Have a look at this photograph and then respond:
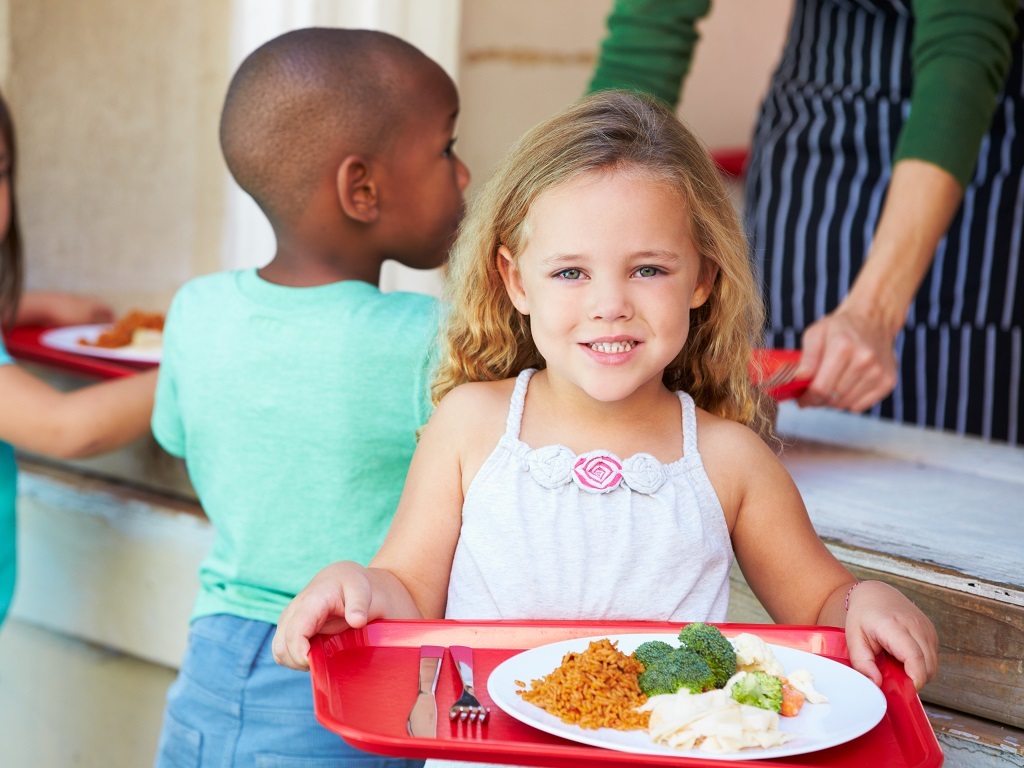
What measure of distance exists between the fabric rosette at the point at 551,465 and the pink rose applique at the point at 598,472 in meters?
0.01

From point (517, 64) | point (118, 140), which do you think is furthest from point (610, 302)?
point (118, 140)

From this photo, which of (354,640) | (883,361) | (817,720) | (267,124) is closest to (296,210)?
(267,124)

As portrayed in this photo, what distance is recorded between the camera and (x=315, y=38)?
5.33ft

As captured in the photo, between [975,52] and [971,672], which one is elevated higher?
[975,52]

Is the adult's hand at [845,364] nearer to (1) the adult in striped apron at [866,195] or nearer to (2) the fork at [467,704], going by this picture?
(1) the adult in striped apron at [866,195]

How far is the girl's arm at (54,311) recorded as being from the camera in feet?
8.04

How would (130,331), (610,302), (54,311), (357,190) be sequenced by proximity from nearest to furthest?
(610,302)
(357,190)
(130,331)
(54,311)

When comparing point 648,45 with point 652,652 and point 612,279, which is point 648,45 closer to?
point 612,279

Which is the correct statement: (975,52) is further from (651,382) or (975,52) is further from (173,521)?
(173,521)

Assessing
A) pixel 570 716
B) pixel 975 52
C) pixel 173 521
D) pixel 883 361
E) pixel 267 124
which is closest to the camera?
pixel 570 716

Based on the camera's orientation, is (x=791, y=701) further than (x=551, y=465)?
No

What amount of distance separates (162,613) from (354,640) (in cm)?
119

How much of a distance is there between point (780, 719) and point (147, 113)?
233 cm

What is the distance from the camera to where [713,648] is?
1.04 metres
